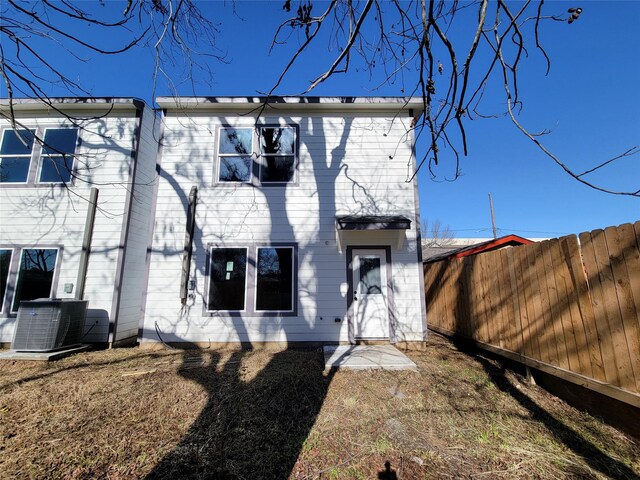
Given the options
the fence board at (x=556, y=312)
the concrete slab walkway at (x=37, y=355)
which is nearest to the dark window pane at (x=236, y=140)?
the concrete slab walkway at (x=37, y=355)

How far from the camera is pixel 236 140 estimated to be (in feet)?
23.1

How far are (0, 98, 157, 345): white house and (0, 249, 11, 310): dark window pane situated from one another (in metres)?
0.02

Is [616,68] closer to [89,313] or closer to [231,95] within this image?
[231,95]

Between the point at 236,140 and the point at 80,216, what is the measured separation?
4.09 metres

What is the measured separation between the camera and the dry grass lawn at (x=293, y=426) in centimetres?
245

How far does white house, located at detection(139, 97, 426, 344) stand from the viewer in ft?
20.4

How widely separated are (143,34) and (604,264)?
4751 millimetres

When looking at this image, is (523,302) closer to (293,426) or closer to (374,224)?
(374,224)

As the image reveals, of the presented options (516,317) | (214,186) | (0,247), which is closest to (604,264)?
(516,317)

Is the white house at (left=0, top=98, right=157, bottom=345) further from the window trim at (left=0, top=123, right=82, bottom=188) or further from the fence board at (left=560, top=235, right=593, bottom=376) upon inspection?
the fence board at (left=560, top=235, right=593, bottom=376)

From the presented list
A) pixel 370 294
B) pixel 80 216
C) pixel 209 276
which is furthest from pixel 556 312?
pixel 80 216

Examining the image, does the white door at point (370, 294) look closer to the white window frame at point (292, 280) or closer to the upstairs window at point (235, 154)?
the white window frame at point (292, 280)

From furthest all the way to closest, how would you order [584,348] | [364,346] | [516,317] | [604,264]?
[364,346] → [516,317] → [584,348] → [604,264]

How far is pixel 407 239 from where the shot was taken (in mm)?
6465
